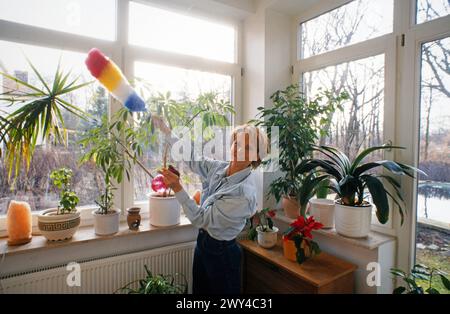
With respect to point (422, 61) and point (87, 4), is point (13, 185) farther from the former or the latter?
point (422, 61)

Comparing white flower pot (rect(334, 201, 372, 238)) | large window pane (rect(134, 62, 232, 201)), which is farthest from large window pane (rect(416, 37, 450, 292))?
large window pane (rect(134, 62, 232, 201))

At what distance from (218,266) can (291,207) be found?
76 centimetres

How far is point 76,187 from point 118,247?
0.50m

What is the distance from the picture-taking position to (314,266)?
1471 mm

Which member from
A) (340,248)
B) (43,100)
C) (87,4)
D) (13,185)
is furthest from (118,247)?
(87,4)

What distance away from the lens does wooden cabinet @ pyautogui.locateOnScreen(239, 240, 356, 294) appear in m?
1.35

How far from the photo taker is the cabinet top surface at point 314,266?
1349 millimetres

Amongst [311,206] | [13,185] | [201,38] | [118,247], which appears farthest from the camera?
[201,38]

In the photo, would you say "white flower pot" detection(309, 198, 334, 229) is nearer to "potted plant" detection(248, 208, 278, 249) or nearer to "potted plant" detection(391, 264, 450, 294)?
"potted plant" detection(248, 208, 278, 249)

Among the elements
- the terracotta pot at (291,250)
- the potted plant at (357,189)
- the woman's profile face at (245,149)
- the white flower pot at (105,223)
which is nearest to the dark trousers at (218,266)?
the terracotta pot at (291,250)

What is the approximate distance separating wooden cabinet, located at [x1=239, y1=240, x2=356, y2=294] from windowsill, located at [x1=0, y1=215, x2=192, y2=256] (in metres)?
0.55

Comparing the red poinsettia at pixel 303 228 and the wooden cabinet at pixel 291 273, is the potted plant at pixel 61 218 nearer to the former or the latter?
the wooden cabinet at pixel 291 273

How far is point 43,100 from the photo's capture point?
4.03ft

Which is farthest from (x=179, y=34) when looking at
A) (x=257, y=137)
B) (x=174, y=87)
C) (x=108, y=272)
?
(x=108, y=272)
